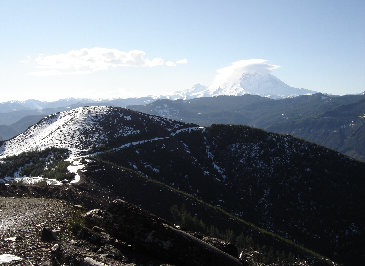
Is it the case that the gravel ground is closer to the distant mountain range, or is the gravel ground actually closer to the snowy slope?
the distant mountain range

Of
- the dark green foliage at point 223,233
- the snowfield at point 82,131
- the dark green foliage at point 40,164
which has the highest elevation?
the snowfield at point 82,131

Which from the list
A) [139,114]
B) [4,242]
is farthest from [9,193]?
[139,114]

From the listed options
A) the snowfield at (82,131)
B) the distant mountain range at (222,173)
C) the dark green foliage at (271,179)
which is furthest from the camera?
the snowfield at (82,131)

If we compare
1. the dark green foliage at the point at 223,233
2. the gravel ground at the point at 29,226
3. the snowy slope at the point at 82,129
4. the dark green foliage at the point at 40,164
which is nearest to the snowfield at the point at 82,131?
the snowy slope at the point at 82,129

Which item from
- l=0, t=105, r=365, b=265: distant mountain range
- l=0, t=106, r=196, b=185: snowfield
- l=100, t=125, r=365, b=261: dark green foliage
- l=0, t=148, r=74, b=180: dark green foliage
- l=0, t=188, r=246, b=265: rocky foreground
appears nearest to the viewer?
l=0, t=188, r=246, b=265: rocky foreground

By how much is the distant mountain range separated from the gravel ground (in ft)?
165

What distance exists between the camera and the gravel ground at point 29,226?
16.3 m

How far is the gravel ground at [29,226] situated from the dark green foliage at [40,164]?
194 feet

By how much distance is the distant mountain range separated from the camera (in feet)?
307

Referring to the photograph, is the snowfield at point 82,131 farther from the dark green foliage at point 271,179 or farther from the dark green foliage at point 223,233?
the dark green foliage at point 223,233

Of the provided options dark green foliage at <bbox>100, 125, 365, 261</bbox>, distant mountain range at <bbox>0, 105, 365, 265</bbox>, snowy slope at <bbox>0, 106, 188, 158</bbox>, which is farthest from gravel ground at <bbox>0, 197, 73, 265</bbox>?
snowy slope at <bbox>0, 106, 188, 158</bbox>

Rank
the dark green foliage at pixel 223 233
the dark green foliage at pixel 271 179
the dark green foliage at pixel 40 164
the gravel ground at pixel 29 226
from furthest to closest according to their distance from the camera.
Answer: the dark green foliage at pixel 271 179
the dark green foliage at pixel 40 164
the dark green foliage at pixel 223 233
the gravel ground at pixel 29 226

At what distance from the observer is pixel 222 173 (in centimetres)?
14462

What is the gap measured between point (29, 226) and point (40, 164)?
101 meters
